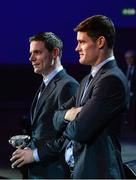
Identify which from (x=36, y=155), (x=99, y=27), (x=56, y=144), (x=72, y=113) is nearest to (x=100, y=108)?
(x=72, y=113)

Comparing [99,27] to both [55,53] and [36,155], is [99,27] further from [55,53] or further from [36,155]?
[36,155]

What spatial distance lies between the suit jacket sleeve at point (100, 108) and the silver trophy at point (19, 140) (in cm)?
44

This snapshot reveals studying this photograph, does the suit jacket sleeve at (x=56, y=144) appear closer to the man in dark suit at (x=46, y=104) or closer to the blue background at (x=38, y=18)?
the man in dark suit at (x=46, y=104)

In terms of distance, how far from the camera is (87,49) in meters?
1.95

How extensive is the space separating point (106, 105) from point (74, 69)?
7326 millimetres

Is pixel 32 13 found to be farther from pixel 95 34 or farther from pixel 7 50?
pixel 95 34

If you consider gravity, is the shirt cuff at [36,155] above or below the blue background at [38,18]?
below

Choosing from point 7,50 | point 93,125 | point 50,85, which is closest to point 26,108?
point 7,50

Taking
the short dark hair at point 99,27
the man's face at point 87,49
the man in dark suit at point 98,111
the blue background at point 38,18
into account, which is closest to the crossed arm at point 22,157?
the man in dark suit at point 98,111

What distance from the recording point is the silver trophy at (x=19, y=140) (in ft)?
7.21

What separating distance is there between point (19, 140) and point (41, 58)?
0.47m

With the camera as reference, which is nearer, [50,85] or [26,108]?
[50,85]

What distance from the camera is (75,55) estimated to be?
29.3ft

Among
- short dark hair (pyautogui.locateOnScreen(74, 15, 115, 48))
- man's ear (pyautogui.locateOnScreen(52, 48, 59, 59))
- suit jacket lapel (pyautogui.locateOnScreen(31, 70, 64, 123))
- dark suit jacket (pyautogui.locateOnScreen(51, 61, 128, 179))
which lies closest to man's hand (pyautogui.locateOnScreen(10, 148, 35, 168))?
suit jacket lapel (pyautogui.locateOnScreen(31, 70, 64, 123))
